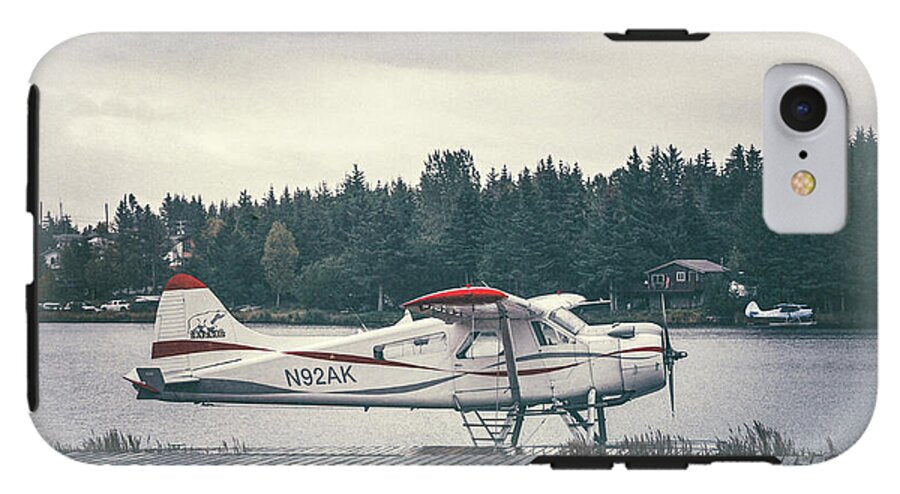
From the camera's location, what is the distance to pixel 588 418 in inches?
238

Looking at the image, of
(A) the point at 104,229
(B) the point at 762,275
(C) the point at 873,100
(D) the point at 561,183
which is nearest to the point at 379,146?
(D) the point at 561,183

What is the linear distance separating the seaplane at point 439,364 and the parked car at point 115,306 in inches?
6.2

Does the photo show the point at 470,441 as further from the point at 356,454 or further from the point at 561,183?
the point at 561,183

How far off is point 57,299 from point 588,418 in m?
2.38

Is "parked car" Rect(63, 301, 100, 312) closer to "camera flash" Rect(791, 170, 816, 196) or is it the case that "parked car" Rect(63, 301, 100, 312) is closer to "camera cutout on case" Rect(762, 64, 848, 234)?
"camera cutout on case" Rect(762, 64, 848, 234)

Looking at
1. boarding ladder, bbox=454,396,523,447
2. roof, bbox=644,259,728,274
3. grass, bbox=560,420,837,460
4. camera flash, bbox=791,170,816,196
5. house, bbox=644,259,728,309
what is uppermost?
camera flash, bbox=791,170,816,196

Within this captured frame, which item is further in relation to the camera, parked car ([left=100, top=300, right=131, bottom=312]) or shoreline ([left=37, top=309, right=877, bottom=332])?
parked car ([left=100, top=300, right=131, bottom=312])

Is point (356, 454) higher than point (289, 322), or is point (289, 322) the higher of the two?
point (289, 322)

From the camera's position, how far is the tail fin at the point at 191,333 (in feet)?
20.0

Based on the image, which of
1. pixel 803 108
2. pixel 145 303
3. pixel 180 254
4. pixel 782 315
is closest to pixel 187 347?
pixel 145 303

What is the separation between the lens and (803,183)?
19.8ft

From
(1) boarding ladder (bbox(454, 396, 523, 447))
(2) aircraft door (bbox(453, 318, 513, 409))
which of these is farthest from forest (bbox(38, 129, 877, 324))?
(1) boarding ladder (bbox(454, 396, 523, 447))

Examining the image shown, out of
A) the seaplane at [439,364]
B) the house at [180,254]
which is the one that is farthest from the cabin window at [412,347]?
the house at [180,254]

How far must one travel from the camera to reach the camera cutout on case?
600cm
